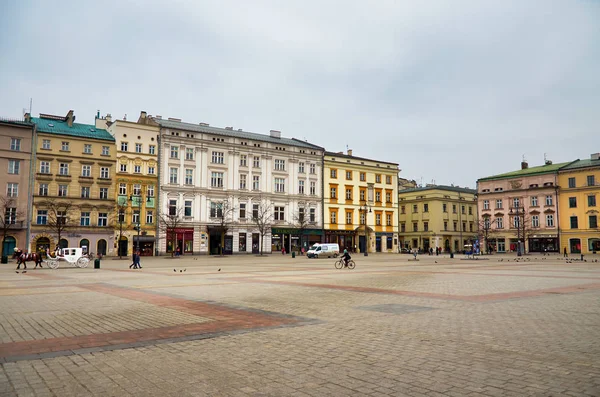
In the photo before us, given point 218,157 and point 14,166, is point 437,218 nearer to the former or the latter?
point 218,157

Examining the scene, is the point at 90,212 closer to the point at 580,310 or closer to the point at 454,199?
the point at 580,310

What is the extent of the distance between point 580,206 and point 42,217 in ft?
261

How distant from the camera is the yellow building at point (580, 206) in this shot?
7181 cm

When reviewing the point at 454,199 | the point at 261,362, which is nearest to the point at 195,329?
the point at 261,362

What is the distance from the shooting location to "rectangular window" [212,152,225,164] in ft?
216

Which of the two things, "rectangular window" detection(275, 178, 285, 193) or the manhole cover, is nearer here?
the manhole cover

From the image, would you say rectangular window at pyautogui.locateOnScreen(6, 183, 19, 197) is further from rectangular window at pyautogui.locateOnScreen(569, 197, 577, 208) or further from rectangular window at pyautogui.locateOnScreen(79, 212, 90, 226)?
rectangular window at pyautogui.locateOnScreen(569, 197, 577, 208)

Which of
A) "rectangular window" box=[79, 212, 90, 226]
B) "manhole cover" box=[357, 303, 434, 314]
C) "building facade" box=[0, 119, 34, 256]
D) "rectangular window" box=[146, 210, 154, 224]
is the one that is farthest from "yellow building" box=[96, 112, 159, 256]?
"manhole cover" box=[357, 303, 434, 314]

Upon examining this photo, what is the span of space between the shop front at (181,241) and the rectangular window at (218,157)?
10707 mm

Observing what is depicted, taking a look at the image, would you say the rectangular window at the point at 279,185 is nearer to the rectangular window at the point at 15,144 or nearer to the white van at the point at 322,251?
the white van at the point at 322,251

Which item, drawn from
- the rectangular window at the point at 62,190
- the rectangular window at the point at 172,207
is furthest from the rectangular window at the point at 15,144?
the rectangular window at the point at 172,207

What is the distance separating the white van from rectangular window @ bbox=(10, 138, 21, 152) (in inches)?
1479

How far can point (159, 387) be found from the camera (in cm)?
551

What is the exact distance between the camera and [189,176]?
63938mm
